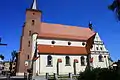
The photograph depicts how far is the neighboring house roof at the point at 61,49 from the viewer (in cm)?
3881

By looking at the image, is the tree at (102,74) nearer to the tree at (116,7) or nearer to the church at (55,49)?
the tree at (116,7)

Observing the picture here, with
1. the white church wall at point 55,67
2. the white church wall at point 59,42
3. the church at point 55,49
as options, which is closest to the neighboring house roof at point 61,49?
the church at point 55,49

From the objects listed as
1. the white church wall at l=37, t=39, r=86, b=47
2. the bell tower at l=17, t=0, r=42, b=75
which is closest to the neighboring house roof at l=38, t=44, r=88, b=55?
the white church wall at l=37, t=39, r=86, b=47

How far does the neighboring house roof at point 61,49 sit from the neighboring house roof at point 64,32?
317 cm

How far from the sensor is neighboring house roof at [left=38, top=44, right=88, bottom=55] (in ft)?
127

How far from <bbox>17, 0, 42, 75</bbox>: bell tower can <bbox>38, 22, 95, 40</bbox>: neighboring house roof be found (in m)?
2.11

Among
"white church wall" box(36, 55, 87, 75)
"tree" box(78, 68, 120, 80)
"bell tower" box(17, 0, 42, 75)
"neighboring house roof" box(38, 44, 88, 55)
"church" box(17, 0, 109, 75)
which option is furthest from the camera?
"bell tower" box(17, 0, 42, 75)

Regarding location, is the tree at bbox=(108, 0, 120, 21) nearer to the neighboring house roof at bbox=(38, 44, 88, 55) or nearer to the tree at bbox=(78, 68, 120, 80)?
the tree at bbox=(78, 68, 120, 80)

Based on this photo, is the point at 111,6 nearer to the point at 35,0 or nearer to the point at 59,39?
the point at 59,39

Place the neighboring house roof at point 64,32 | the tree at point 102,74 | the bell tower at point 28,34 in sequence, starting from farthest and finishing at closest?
the neighboring house roof at point 64,32, the bell tower at point 28,34, the tree at point 102,74

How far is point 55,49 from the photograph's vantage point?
4050 centimetres

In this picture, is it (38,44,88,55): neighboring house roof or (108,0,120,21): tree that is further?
(38,44,88,55): neighboring house roof

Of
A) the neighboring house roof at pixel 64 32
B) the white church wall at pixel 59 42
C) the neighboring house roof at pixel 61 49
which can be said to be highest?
the neighboring house roof at pixel 64 32

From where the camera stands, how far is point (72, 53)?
133ft
